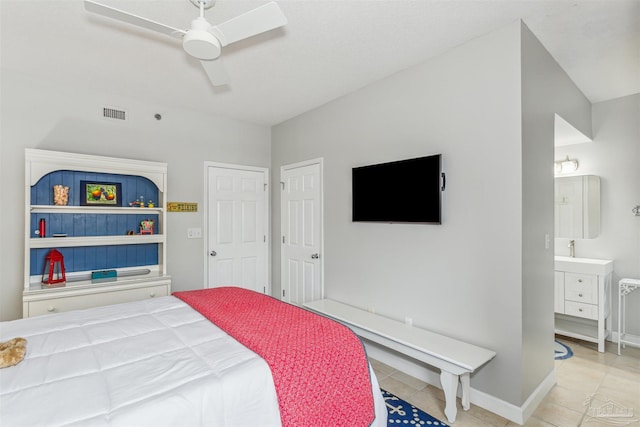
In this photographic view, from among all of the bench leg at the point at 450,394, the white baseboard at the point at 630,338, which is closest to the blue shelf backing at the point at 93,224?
the bench leg at the point at 450,394

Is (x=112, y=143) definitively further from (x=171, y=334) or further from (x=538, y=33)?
(x=538, y=33)

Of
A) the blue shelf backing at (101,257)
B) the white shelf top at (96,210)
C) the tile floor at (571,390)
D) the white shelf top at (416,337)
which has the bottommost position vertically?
the tile floor at (571,390)

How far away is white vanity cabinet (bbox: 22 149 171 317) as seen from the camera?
2.71 metres

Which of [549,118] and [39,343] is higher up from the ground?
[549,118]

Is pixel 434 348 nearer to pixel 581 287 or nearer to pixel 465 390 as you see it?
pixel 465 390

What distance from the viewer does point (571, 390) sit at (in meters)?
2.47

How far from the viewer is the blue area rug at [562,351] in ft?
10.1

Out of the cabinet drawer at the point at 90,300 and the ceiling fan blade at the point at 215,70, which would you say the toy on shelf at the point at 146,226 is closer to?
the cabinet drawer at the point at 90,300

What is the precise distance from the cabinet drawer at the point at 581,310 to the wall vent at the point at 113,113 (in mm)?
5151

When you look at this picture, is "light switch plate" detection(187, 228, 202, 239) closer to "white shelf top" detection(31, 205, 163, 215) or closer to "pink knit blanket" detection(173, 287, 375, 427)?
"white shelf top" detection(31, 205, 163, 215)

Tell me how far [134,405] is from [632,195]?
458cm

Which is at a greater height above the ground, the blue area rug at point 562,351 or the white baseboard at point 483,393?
the white baseboard at point 483,393

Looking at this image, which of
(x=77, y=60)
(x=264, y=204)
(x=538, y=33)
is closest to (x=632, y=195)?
(x=538, y=33)

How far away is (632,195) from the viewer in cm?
331
